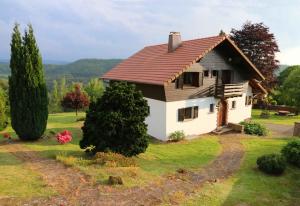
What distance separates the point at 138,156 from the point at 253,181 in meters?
7.13

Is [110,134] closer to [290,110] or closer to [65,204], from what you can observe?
[65,204]

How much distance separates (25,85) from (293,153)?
18442mm

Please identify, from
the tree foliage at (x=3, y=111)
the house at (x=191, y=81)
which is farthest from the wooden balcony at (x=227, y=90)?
the tree foliage at (x=3, y=111)

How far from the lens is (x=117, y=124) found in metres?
17.6

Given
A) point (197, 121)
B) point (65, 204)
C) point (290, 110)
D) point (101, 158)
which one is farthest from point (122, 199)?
point (290, 110)

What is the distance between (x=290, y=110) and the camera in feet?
159

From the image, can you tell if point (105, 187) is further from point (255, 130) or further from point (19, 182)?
point (255, 130)

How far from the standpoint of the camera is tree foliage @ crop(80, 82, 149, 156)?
1759 centimetres

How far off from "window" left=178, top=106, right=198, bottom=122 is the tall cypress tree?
11176mm

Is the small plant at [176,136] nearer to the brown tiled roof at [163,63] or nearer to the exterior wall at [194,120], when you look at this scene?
the exterior wall at [194,120]

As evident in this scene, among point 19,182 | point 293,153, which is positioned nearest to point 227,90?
point 293,153

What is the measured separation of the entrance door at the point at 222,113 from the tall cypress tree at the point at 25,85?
17.0 m

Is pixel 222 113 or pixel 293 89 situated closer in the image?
pixel 222 113

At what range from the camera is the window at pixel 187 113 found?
83.8 feet
